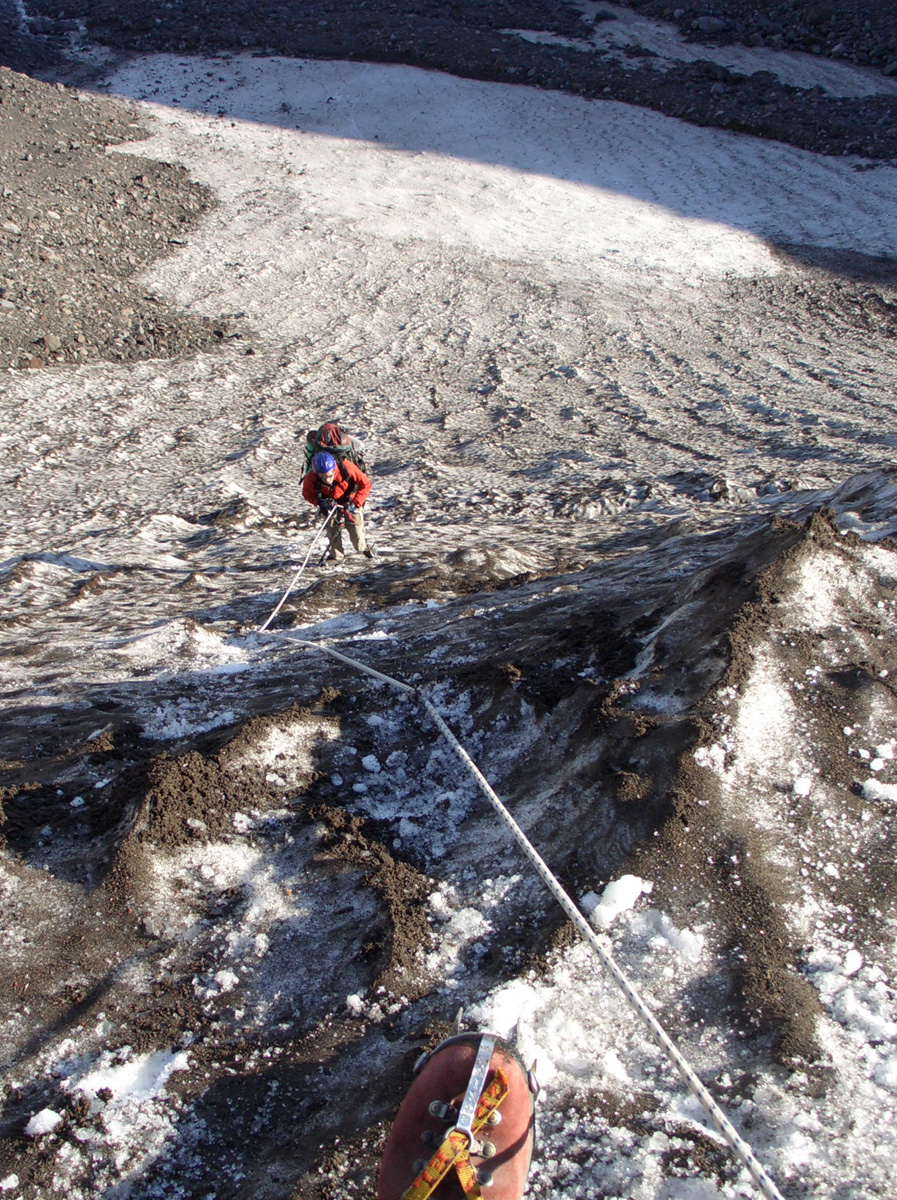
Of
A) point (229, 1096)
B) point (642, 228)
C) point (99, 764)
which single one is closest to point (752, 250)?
point (642, 228)

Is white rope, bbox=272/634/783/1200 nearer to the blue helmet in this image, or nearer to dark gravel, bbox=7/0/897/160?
the blue helmet

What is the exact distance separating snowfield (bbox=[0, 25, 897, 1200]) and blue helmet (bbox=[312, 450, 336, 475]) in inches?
38.1

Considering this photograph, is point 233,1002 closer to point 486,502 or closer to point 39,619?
point 39,619

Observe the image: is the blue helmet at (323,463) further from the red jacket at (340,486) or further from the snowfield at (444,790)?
the snowfield at (444,790)

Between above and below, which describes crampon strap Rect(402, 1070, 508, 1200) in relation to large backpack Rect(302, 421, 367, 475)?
below

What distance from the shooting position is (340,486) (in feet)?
22.1

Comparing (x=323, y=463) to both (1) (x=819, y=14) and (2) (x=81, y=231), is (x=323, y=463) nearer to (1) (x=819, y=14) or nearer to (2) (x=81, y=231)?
(2) (x=81, y=231)

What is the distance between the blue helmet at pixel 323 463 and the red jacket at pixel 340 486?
0.08 meters

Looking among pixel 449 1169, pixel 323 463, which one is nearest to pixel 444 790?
pixel 449 1169

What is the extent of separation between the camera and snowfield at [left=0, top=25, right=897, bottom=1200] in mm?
2703

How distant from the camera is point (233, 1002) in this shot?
315 cm

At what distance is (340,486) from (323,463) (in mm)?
277

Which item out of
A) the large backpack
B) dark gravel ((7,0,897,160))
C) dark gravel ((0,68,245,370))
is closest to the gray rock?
dark gravel ((7,0,897,160))

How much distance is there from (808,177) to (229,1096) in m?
18.9
